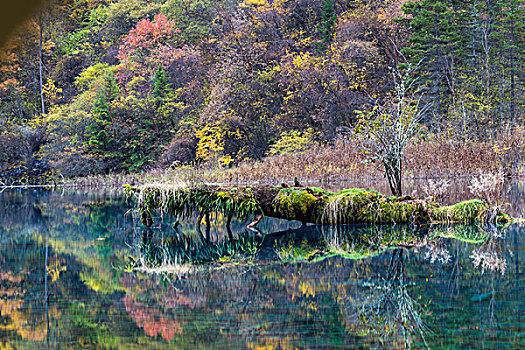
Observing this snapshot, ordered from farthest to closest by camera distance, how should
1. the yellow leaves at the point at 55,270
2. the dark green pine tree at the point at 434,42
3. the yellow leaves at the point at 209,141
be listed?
1. the yellow leaves at the point at 209,141
2. the dark green pine tree at the point at 434,42
3. the yellow leaves at the point at 55,270

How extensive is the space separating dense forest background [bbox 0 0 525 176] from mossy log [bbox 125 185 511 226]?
47.7ft

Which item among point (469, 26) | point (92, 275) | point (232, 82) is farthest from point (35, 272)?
point (232, 82)

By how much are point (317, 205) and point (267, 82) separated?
24.7m

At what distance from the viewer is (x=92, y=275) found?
748 centimetres

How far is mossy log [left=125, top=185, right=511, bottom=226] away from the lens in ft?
36.2

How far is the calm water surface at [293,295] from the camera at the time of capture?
4.48 meters

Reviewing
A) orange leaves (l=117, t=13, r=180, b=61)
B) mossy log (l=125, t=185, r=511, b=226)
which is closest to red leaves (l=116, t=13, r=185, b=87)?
orange leaves (l=117, t=13, r=180, b=61)

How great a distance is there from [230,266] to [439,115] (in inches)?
887

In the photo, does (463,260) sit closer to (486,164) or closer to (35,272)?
(35,272)

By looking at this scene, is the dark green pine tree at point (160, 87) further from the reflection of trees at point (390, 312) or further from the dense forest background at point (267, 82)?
the reflection of trees at point (390, 312)

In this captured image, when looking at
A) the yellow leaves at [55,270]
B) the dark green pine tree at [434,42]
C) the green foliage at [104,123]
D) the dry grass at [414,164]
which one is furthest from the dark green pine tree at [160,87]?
the yellow leaves at [55,270]

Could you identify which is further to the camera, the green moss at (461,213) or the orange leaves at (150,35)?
the orange leaves at (150,35)

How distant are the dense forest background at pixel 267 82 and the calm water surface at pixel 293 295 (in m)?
17.8

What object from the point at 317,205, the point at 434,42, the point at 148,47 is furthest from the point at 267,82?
the point at 317,205
